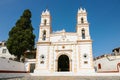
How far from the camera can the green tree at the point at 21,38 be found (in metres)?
26.3

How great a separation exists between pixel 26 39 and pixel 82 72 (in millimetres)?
12431

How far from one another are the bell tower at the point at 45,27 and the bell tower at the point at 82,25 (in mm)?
6198

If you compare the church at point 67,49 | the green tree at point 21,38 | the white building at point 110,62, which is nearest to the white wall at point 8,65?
the green tree at point 21,38

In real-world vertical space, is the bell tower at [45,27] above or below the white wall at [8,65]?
above

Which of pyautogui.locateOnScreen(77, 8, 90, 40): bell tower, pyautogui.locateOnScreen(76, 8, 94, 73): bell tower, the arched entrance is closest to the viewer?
pyautogui.locateOnScreen(76, 8, 94, 73): bell tower

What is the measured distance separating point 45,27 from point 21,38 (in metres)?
5.36

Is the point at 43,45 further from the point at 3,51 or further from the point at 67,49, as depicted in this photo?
the point at 3,51

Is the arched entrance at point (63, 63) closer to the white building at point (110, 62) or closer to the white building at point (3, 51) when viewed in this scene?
the white building at point (110, 62)

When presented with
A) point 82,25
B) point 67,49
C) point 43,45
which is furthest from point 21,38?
point 82,25

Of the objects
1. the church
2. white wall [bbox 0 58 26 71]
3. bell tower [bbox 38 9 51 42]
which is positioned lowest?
white wall [bbox 0 58 26 71]

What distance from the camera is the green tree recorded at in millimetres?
26266

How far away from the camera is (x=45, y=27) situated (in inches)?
1114

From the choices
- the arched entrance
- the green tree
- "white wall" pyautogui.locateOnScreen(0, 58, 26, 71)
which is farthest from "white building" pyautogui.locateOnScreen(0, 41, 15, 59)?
the arched entrance

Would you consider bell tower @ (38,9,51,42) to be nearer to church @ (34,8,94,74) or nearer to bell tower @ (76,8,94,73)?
church @ (34,8,94,74)
